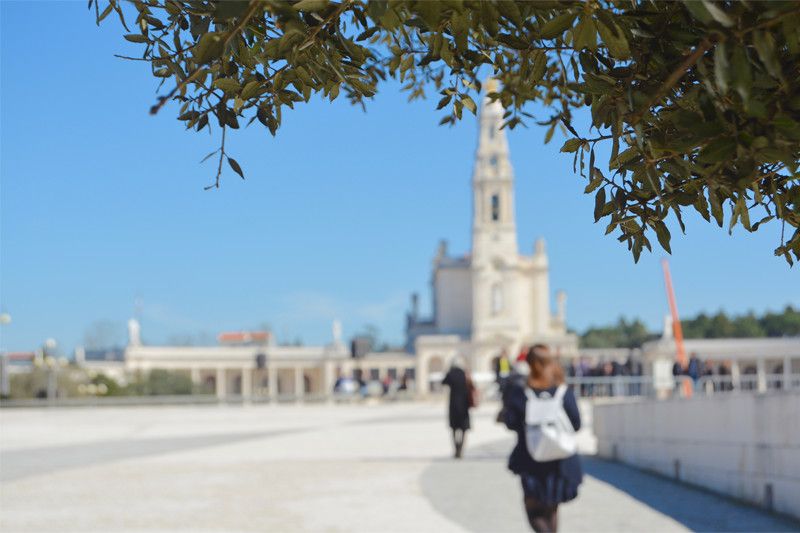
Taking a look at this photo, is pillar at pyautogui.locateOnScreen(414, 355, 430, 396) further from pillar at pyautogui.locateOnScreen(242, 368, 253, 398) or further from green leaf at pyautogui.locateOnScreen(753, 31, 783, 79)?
green leaf at pyautogui.locateOnScreen(753, 31, 783, 79)

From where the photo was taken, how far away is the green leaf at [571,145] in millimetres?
3342

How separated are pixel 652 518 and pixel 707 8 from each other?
27.5 ft

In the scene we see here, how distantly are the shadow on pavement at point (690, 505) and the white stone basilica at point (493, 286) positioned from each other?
89488 mm

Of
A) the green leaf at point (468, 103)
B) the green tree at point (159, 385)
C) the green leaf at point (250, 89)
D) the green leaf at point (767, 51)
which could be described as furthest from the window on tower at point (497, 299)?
the green leaf at point (767, 51)

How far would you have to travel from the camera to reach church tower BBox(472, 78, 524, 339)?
4181 inches

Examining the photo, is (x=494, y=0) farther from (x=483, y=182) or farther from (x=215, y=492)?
(x=483, y=182)

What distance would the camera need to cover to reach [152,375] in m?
87.7

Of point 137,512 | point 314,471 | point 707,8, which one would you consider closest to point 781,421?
point 137,512

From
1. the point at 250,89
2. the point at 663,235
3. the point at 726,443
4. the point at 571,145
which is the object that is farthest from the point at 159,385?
the point at 663,235

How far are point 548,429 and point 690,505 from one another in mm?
4347

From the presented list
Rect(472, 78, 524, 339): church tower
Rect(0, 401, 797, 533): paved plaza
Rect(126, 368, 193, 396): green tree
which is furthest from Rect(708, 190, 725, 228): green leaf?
Rect(472, 78, 524, 339): church tower

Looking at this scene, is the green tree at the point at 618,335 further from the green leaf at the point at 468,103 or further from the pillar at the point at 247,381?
the green leaf at the point at 468,103

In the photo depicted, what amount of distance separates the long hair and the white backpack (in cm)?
12

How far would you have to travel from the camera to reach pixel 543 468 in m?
7.22
